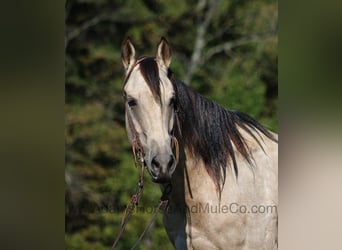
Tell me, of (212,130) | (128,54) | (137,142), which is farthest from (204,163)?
(128,54)

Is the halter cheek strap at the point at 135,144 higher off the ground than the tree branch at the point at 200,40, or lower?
lower

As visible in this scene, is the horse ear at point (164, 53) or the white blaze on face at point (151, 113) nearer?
the white blaze on face at point (151, 113)

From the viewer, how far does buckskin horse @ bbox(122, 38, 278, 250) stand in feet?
12.1

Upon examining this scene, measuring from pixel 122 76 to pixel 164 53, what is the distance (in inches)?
13.6

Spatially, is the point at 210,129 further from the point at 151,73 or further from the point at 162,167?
the point at 151,73

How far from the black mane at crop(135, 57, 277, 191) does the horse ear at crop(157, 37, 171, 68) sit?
0.06 m

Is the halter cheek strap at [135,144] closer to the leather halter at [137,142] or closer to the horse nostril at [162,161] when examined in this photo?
the leather halter at [137,142]

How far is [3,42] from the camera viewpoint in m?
3.87

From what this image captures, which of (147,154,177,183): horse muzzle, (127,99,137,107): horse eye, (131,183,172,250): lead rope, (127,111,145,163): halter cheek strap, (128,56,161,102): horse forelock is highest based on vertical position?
(128,56,161,102): horse forelock

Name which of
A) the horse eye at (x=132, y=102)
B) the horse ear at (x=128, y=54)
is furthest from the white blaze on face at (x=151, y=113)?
the horse ear at (x=128, y=54)

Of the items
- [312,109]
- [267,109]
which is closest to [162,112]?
[267,109]

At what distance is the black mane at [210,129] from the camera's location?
3.76m

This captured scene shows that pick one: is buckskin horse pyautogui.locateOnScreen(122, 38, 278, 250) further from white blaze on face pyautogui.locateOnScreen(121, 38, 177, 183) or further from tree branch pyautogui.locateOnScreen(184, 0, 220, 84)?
tree branch pyautogui.locateOnScreen(184, 0, 220, 84)

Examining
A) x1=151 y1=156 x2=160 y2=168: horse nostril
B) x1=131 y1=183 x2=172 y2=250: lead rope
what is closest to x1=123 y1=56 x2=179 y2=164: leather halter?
x1=151 y1=156 x2=160 y2=168: horse nostril
